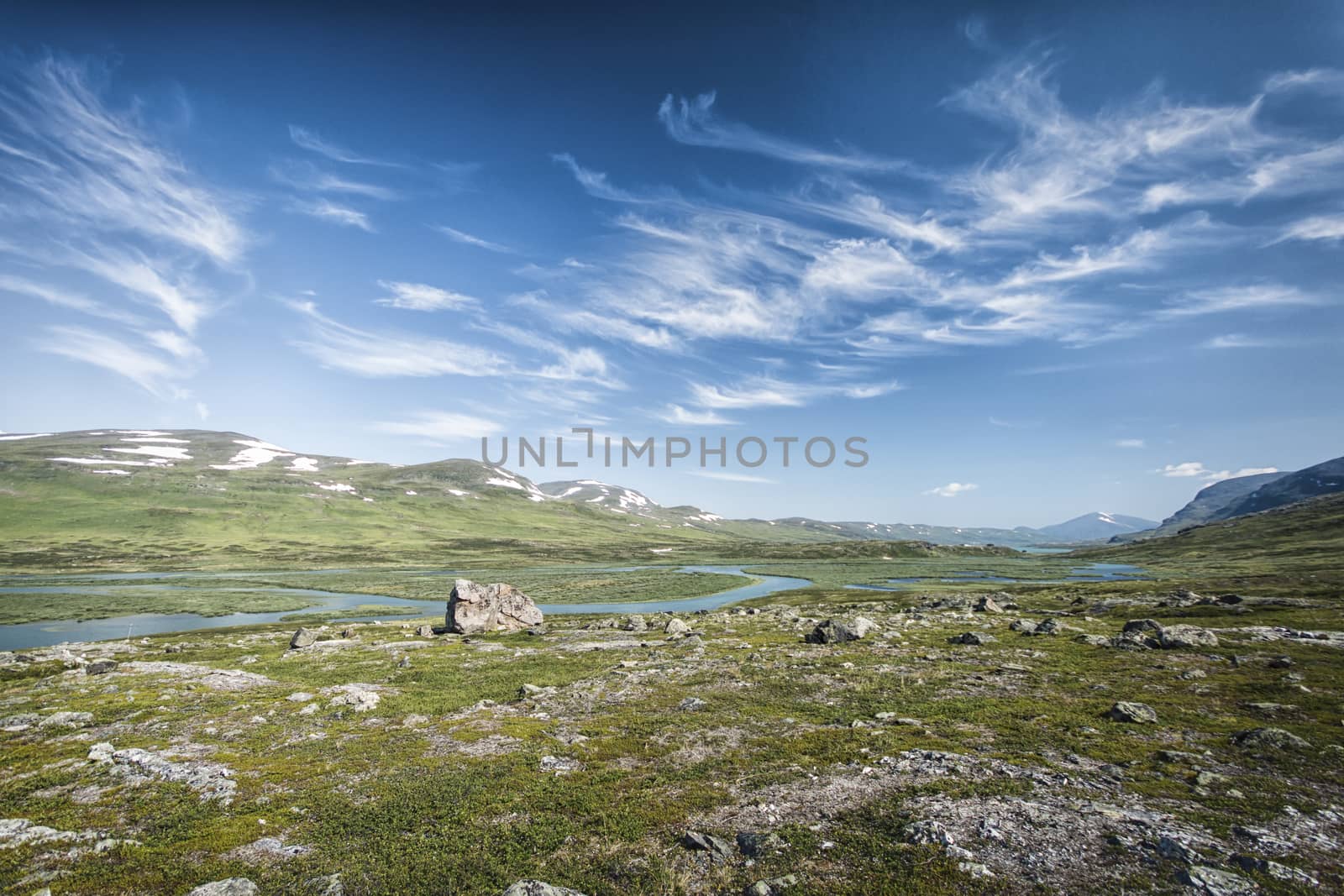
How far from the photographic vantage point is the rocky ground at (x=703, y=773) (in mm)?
15883

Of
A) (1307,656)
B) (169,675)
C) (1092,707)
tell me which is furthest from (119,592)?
(1307,656)

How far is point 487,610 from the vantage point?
7394 centimetres

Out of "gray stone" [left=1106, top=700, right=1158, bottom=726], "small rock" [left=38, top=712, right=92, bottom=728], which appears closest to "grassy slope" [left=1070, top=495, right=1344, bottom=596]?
"gray stone" [left=1106, top=700, right=1158, bottom=726]

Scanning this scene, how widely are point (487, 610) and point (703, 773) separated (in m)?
58.0

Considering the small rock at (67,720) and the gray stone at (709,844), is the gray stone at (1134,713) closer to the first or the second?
the gray stone at (709,844)

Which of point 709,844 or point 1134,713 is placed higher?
point 1134,713

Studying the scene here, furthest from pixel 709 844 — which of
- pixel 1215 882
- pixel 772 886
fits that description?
pixel 1215 882

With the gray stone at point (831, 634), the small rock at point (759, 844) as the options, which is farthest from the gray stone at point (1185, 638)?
the small rock at point (759, 844)

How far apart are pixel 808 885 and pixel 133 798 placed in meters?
27.1

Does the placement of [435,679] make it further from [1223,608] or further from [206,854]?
[1223,608]

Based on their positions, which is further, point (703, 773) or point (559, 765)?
point (559, 765)

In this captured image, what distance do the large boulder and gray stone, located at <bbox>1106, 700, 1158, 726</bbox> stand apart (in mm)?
66149

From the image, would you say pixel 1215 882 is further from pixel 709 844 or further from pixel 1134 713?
pixel 1134 713

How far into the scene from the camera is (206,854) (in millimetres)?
17531
